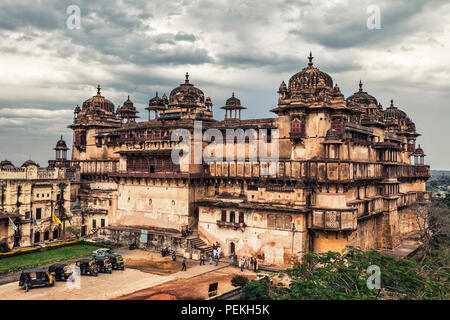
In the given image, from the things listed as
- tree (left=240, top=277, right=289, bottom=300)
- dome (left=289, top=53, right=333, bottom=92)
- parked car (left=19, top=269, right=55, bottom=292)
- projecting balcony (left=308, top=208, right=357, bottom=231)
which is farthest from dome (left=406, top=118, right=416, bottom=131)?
parked car (left=19, top=269, right=55, bottom=292)

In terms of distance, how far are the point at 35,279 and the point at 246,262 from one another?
1834 cm

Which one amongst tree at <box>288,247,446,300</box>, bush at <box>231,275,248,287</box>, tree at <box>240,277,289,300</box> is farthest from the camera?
bush at <box>231,275,248,287</box>

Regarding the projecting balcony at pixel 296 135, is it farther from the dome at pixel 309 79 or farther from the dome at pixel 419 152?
the dome at pixel 419 152

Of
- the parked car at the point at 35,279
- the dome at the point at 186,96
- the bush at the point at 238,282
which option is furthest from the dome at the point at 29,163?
the bush at the point at 238,282

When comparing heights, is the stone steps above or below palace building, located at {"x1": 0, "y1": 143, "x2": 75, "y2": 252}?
below

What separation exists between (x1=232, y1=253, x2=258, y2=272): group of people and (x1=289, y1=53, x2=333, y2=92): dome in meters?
17.7

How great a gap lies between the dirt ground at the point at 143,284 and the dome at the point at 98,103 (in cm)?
3223

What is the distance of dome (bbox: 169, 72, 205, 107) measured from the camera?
50.0m

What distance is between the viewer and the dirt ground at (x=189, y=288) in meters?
28.1

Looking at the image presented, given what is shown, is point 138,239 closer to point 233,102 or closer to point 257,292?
point 233,102

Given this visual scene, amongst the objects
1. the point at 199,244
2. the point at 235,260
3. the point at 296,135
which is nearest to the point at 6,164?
the point at 199,244

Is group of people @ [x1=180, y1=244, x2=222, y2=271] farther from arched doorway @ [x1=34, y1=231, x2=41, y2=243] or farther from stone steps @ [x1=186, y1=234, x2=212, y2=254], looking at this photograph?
arched doorway @ [x1=34, y1=231, x2=41, y2=243]

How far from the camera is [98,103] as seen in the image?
63656 millimetres
